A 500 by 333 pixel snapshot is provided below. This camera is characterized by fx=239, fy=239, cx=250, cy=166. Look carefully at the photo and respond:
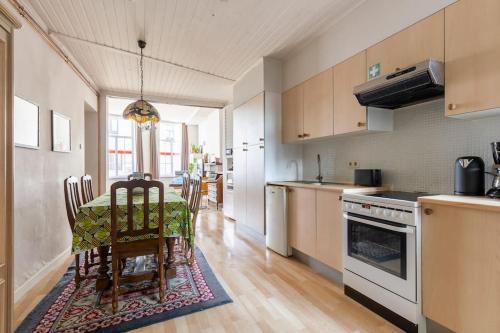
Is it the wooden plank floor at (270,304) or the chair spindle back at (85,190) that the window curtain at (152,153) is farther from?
the wooden plank floor at (270,304)

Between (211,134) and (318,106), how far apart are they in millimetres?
5729

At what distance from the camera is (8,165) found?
48.6 inches

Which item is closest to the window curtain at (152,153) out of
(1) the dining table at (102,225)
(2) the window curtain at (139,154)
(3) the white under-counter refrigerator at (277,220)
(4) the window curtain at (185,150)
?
(2) the window curtain at (139,154)

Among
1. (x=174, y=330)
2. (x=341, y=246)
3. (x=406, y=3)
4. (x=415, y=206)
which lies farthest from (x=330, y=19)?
(x=174, y=330)

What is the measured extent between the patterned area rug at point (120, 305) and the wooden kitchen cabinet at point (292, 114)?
6.78 ft

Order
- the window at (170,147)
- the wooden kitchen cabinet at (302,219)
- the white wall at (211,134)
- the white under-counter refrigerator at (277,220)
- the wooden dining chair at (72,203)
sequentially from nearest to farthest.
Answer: the wooden dining chair at (72,203), the wooden kitchen cabinet at (302,219), the white under-counter refrigerator at (277,220), the white wall at (211,134), the window at (170,147)

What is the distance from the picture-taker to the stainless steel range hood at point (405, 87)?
1.67 metres

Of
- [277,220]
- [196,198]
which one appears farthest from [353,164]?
[196,198]

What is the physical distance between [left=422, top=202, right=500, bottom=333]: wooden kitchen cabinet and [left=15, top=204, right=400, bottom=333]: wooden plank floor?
0.44 metres

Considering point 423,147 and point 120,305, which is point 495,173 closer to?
point 423,147

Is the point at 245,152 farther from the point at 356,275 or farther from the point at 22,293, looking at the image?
the point at 22,293

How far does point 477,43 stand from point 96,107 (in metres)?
5.72

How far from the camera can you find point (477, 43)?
1.53 m

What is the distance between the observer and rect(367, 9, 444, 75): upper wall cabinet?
1750 millimetres
